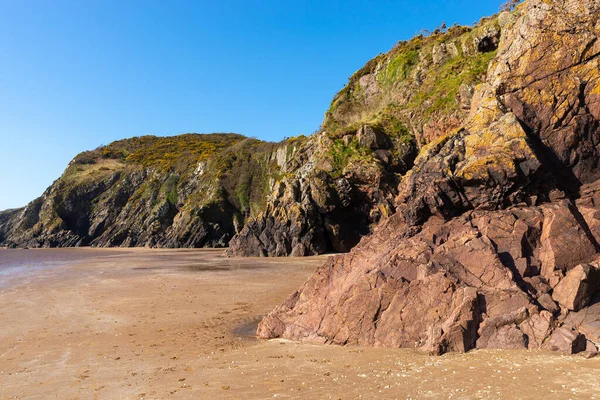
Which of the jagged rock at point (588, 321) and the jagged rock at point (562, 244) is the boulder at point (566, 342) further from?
the jagged rock at point (562, 244)

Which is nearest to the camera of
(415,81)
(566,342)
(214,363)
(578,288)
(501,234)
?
(566,342)

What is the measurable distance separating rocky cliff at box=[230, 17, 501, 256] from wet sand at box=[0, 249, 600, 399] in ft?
74.2

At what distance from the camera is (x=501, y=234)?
11.3m

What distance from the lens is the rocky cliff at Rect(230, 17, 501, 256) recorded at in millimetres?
39656

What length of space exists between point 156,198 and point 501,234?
74.6 meters

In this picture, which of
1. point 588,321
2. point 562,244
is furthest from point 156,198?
point 588,321

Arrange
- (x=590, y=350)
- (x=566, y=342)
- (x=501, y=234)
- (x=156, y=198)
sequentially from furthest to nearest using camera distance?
(x=156, y=198) → (x=501, y=234) → (x=566, y=342) → (x=590, y=350)

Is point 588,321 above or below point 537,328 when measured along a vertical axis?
above

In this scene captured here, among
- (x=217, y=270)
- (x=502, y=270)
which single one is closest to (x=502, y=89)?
(x=502, y=270)

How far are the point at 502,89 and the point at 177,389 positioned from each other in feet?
45.0

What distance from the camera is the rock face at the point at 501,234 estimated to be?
31.2 feet

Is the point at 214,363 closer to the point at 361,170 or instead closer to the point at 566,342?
the point at 566,342

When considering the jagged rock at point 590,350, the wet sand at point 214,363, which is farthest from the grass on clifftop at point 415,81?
the wet sand at point 214,363

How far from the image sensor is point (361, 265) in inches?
522
